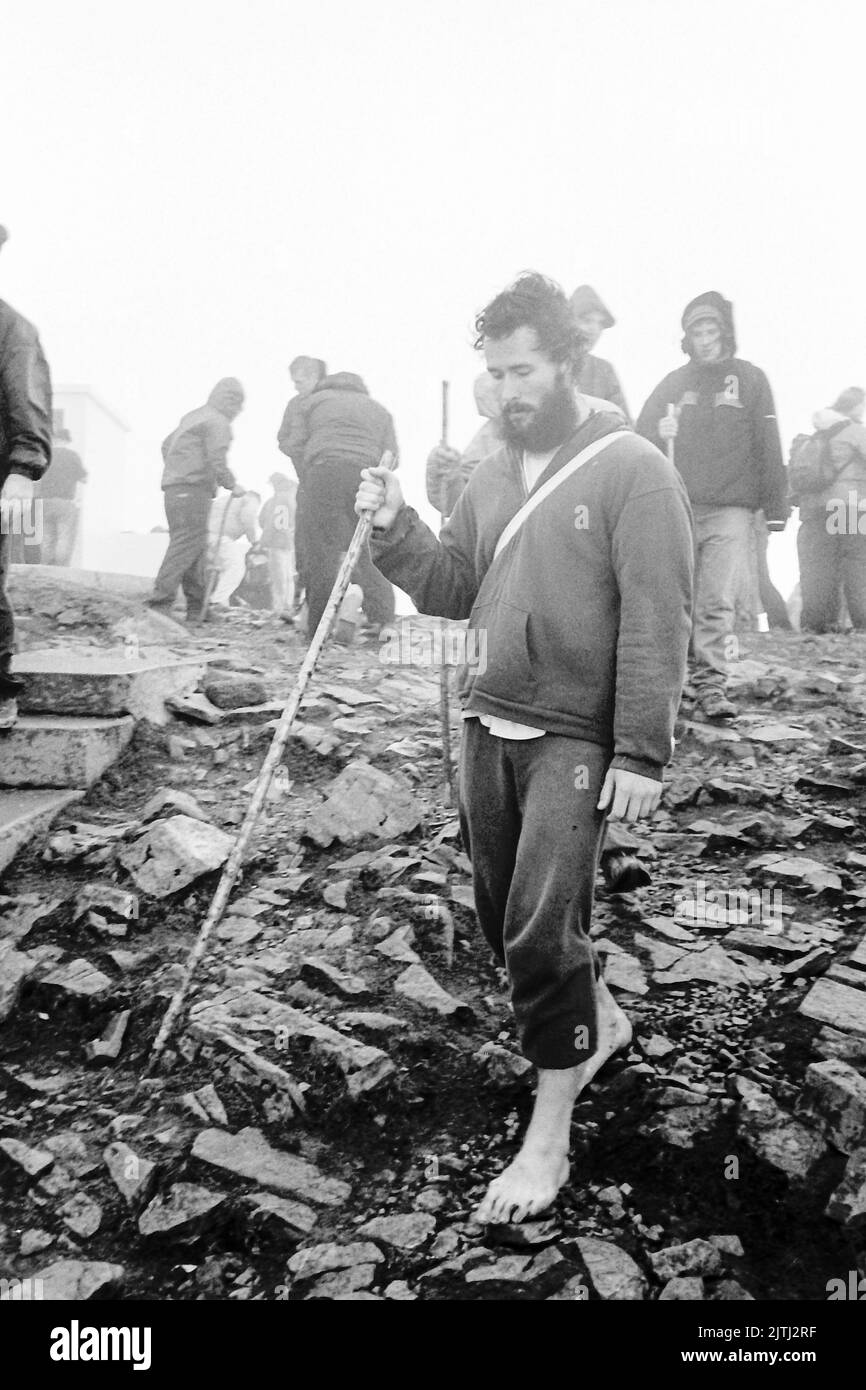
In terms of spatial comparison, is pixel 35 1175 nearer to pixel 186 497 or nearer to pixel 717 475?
pixel 717 475

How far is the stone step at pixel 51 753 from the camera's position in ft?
15.1

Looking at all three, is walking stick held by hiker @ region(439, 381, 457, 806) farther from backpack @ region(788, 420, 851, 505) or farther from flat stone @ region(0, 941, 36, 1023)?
backpack @ region(788, 420, 851, 505)

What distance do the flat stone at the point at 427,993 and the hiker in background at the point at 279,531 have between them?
467 inches

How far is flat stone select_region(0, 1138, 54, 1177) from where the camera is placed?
2.71 meters

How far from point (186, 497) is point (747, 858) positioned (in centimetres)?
775

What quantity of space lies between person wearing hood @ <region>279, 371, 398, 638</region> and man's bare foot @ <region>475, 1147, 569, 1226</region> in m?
6.19

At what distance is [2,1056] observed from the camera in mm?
3186

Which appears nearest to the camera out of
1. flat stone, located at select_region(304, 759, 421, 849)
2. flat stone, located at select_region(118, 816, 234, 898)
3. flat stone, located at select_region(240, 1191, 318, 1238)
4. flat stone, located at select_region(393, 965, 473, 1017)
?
flat stone, located at select_region(240, 1191, 318, 1238)

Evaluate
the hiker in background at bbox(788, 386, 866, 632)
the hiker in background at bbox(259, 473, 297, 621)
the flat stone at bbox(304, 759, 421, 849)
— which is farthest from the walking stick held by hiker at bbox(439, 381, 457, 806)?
the hiker in background at bbox(259, 473, 297, 621)

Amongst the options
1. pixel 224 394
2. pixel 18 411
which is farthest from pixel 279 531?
pixel 18 411

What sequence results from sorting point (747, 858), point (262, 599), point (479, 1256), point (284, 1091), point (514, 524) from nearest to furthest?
1. point (479, 1256)
2. point (514, 524)
3. point (284, 1091)
4. point (747, 858)
5. point (262, 599)

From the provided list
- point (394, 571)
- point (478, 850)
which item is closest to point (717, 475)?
point (394, 571)

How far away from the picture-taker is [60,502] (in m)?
13.1

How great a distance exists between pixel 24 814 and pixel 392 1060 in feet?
7.53
